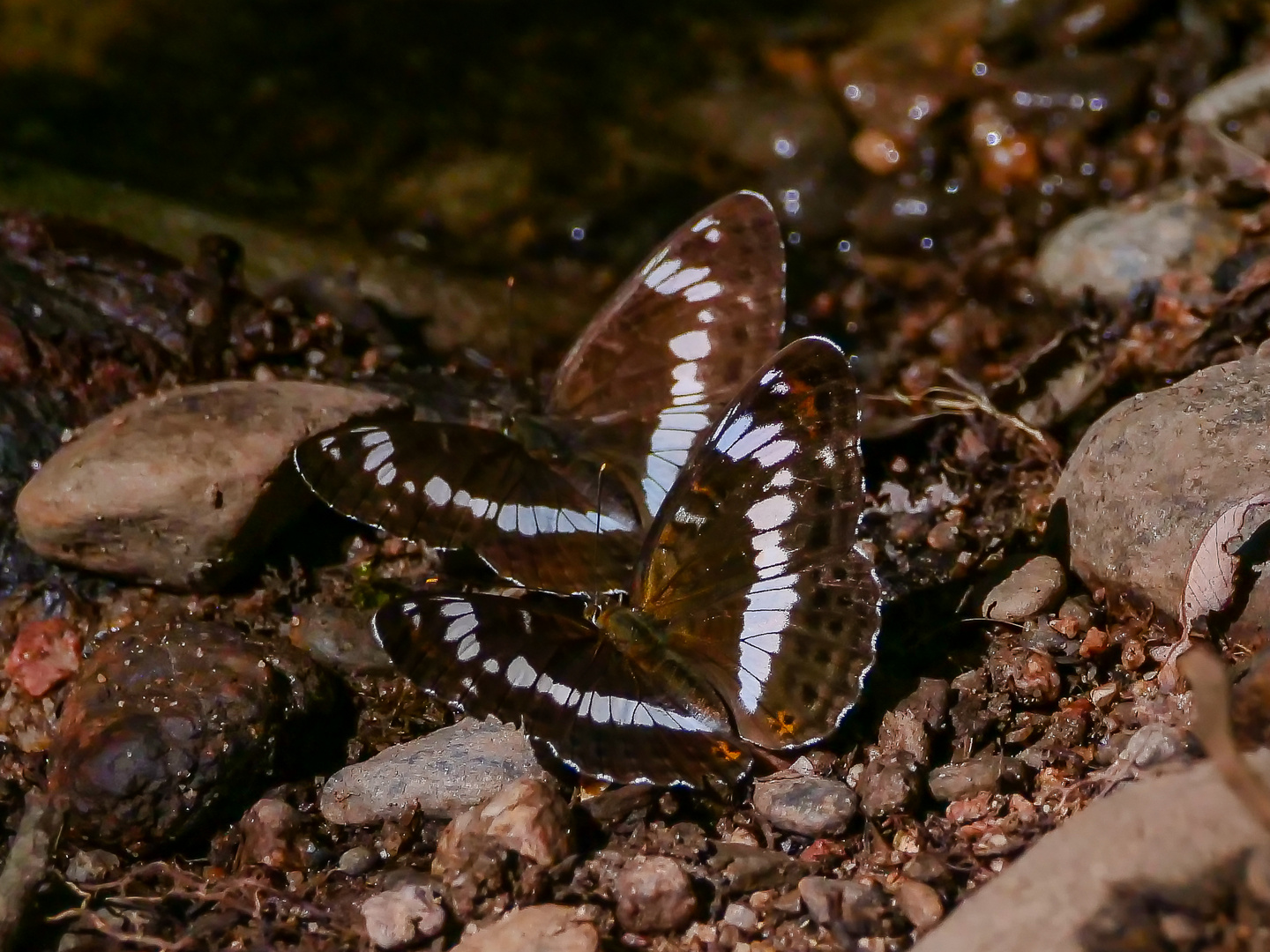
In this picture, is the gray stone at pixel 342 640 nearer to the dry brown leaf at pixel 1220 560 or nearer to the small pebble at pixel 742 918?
the small pebble at pixel 742 918

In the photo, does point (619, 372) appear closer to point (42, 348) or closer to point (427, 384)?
point (427, 384)

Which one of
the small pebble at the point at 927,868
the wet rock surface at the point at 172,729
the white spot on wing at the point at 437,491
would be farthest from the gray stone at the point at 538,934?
the white spot on wing at the point at 437,491

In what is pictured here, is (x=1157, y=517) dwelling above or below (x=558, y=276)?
above

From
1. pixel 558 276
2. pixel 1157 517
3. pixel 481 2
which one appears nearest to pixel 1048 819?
pixel 1157 517

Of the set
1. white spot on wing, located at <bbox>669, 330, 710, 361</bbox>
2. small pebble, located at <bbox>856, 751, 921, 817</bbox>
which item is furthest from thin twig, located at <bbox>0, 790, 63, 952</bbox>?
white spot on wing, located at <bbox>669, 330, 710, 361</bbox>

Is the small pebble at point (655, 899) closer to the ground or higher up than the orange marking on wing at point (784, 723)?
closer to the ground

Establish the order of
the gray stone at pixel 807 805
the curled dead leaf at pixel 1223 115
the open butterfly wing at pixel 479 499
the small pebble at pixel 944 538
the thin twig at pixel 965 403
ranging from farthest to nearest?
the curled dead leaf at pixel 1223 115
the thin twig at pixel 965 403
the small pebble at pixel 944 538
the open butterfly wing at pixel 479 499
the gray stone at pixel 807 805

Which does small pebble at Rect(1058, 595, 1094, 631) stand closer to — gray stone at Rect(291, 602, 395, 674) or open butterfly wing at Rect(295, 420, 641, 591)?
open butterfly wing at Rect(295, 420, 641, 591)
